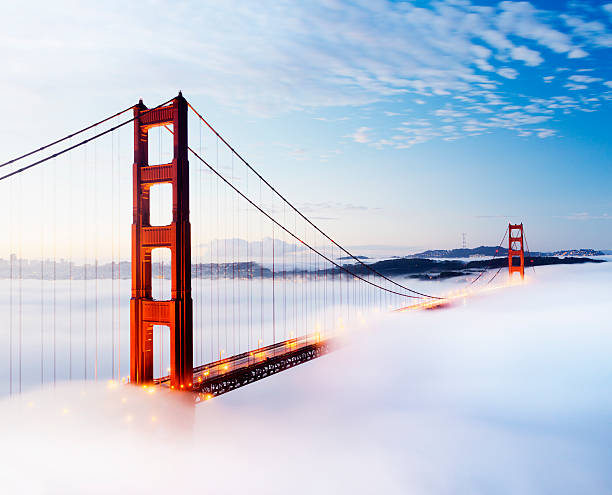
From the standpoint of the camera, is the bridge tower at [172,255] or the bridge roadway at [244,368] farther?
the bridge roadway at [244,368]

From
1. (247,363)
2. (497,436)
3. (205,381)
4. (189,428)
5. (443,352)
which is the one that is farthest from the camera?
(443,352)

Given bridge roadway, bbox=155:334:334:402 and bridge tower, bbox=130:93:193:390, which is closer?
bridge tower, bbox=130:93:193:390

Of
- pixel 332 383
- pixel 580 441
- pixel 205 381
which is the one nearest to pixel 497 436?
pixel 580 441

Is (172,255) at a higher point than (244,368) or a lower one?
higher

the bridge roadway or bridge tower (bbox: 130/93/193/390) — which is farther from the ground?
bridge tower (bbox: 130/93/193/390)

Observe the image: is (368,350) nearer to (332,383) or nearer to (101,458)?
(332,383)
